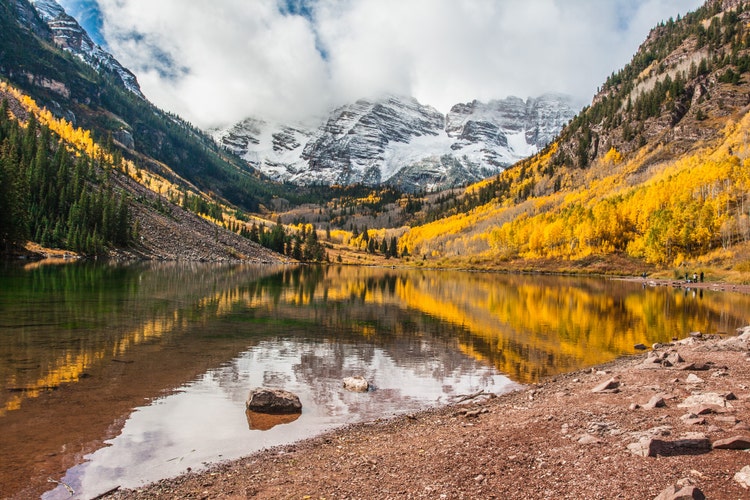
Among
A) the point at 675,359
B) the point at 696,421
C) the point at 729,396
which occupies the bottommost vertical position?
the point at 675,359

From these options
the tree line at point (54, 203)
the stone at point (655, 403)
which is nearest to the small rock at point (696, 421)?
the stone at point (655, 403)

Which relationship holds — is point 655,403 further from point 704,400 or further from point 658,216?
point 658,216

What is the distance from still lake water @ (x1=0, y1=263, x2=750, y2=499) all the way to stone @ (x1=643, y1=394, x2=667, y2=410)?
831 cm

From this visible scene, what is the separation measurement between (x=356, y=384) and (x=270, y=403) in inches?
192

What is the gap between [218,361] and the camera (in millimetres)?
24203

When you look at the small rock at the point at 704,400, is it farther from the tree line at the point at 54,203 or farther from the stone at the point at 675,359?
the tree line at the point at 54,203

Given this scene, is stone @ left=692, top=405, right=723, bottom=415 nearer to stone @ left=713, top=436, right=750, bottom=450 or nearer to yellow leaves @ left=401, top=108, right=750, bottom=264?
stone @ left=713, top=436, right=750, bottom=450

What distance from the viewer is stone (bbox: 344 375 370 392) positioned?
818 inches

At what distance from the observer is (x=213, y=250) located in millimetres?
180500

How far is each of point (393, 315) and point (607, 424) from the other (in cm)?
3547

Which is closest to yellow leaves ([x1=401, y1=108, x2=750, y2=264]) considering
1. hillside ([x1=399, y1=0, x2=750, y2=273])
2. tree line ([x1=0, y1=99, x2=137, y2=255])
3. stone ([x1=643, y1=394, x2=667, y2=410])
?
hillside ([x1=399, y1=0, x2=750, y2=273])

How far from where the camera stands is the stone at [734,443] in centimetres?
896

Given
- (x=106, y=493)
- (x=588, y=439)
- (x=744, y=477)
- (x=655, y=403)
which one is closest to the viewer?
(x=744, y=477)

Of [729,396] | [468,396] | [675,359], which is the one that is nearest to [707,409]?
[729,396]
